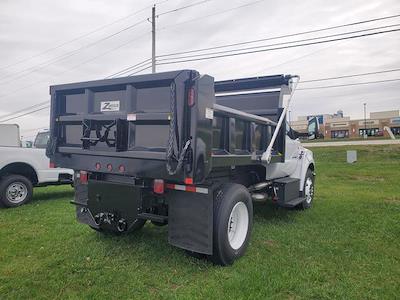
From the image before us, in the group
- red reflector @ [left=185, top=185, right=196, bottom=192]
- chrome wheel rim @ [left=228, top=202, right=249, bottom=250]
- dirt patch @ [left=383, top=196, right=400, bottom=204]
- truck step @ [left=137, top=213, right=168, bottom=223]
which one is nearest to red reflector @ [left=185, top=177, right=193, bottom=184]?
red reflector @ [left=185, top=185, right=196, bottom=192]

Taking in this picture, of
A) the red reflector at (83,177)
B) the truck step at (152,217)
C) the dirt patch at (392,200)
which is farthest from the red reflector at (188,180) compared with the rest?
the dirt patch at (392,200)

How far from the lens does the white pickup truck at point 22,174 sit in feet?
27.5

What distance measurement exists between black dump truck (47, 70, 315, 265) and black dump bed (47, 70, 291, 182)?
0.01m

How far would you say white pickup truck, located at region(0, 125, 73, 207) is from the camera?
8.38m

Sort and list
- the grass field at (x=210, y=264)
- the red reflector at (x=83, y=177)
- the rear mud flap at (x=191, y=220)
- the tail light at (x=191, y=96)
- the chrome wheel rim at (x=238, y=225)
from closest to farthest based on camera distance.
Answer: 1. the grass field at (x=210, y=264)
2. the tail light at (x=191, y=96)
3. the rear mud flap at (x=191, y=220)
4. the chrome wheel rim at (x=238, y=225)
5. the red reflector at (x=83, y=177)

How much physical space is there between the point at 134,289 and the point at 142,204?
100 cm

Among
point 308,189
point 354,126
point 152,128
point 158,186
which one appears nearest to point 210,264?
point 158,186

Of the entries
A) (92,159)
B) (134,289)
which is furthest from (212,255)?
(92,159)

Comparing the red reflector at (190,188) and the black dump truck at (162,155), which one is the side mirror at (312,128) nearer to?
the black dump truck at (162,155)

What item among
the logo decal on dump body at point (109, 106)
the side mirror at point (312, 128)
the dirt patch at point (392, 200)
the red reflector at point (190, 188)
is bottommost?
the dirt patch at point (392, 200)

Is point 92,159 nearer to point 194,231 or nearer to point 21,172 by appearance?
point 194,231

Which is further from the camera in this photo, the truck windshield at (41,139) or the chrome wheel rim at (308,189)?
the truck windshield at (41,139)

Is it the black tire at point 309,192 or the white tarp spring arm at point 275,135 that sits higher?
the white tarp spring arm at point 275,135

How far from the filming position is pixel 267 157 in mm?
5312
